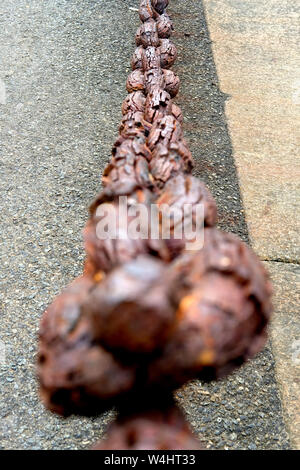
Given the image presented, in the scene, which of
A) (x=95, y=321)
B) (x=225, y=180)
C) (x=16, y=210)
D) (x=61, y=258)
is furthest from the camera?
(x=225, y=180)

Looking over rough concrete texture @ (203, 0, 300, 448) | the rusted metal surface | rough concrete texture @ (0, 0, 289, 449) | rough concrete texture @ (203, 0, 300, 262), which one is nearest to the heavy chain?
the rusted metal surface

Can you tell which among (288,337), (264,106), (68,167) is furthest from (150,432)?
(264,106)

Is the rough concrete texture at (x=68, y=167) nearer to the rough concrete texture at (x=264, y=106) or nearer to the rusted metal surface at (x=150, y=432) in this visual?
the rough concrete texture at (x=264, y=106)

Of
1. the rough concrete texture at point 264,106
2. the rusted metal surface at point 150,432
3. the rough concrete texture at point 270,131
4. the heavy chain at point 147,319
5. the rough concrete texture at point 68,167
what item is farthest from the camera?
the rough concrete texture at point 264,106

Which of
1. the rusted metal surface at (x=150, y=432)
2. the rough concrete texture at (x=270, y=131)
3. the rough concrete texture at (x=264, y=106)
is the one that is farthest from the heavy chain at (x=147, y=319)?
the rough concrete texture at (x=264, y=106)

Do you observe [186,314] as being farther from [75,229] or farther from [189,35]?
[189,35]

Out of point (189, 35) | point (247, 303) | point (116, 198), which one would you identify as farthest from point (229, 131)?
point (247, 303)

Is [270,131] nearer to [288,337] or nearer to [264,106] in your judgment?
[264,106]

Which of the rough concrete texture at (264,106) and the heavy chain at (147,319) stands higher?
the heavy chain at (147,319)
